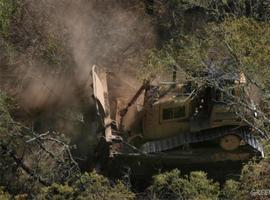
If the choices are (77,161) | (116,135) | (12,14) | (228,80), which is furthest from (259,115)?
(12,14)

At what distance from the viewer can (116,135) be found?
15.0 metres

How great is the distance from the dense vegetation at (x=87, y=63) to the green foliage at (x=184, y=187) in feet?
0.08

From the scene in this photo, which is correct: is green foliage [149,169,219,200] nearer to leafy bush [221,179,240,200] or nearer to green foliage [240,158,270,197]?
leafy bush [221,179,240,200]

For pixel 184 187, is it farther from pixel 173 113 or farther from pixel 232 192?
pixel 173 113

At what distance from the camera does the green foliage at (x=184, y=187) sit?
39.9 feet

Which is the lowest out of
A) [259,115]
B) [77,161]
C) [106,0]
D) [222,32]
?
[77,161]

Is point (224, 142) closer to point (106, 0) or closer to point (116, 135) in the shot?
point (116, 135)

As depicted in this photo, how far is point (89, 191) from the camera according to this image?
486 inches

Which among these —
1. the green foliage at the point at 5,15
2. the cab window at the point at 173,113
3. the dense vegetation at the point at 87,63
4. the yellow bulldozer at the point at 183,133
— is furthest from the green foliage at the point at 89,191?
the green foliage at the point at 5,15

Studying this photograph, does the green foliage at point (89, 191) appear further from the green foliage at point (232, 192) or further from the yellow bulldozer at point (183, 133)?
the green foliage at point (232, 192)

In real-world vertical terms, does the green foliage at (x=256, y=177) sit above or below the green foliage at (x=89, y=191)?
above

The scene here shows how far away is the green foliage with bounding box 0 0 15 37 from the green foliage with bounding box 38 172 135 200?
625cm

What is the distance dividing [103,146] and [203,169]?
8.26 feet

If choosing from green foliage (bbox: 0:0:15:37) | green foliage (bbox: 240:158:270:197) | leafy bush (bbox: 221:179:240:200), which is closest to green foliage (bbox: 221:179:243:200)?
leafy bush (bbox: 221:179:240:200)
